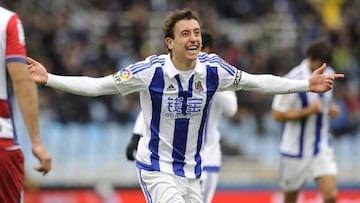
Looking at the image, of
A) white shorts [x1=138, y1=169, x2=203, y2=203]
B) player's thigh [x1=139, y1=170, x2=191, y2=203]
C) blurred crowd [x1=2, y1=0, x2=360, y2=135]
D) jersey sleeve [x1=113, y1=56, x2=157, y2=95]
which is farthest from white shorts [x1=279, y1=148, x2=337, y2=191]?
blurred crowd [x1=2, y1=0, x2=360, y2=135]

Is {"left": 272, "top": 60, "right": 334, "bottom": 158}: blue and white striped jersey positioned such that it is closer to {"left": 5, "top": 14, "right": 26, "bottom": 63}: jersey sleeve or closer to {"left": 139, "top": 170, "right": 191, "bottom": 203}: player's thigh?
{"left": 139, "top": 170, "right": 191, "bottom": 203}: player's thigh

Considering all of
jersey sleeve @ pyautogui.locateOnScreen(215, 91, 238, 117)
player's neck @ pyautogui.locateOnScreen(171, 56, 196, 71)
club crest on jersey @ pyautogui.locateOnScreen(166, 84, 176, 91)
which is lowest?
jersey sleeve @ pyautogui.locateOnScreen(215, 91, 238, 117)

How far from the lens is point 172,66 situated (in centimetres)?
815

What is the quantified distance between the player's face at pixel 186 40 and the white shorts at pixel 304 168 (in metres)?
3.86

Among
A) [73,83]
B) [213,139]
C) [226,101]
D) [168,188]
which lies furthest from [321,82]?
[213,139]

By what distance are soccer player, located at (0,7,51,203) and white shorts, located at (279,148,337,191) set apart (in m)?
5.35

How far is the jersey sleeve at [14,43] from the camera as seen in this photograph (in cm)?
652

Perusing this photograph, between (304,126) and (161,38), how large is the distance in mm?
9500

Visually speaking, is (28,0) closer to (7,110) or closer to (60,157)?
(60,157)

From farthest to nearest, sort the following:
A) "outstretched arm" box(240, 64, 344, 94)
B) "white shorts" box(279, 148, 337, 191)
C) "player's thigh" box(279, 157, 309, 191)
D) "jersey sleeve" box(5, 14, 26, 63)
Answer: "player's thigh" box(279, 157, 309, 191), "white shorts" box(279, 148, 337, 191), "outstretched arm" box(240, 64, 344, 94), "jersey sleeve" box(5, 14, 26, 63)

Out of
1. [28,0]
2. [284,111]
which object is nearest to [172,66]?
[284,111]

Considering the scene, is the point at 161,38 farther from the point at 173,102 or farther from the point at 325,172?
the point at 173,102

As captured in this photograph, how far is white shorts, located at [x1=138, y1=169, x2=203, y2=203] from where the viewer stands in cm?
808

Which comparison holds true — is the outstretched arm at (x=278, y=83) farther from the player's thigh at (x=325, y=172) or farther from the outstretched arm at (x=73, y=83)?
the player's thigh at (x=325, y=172)
